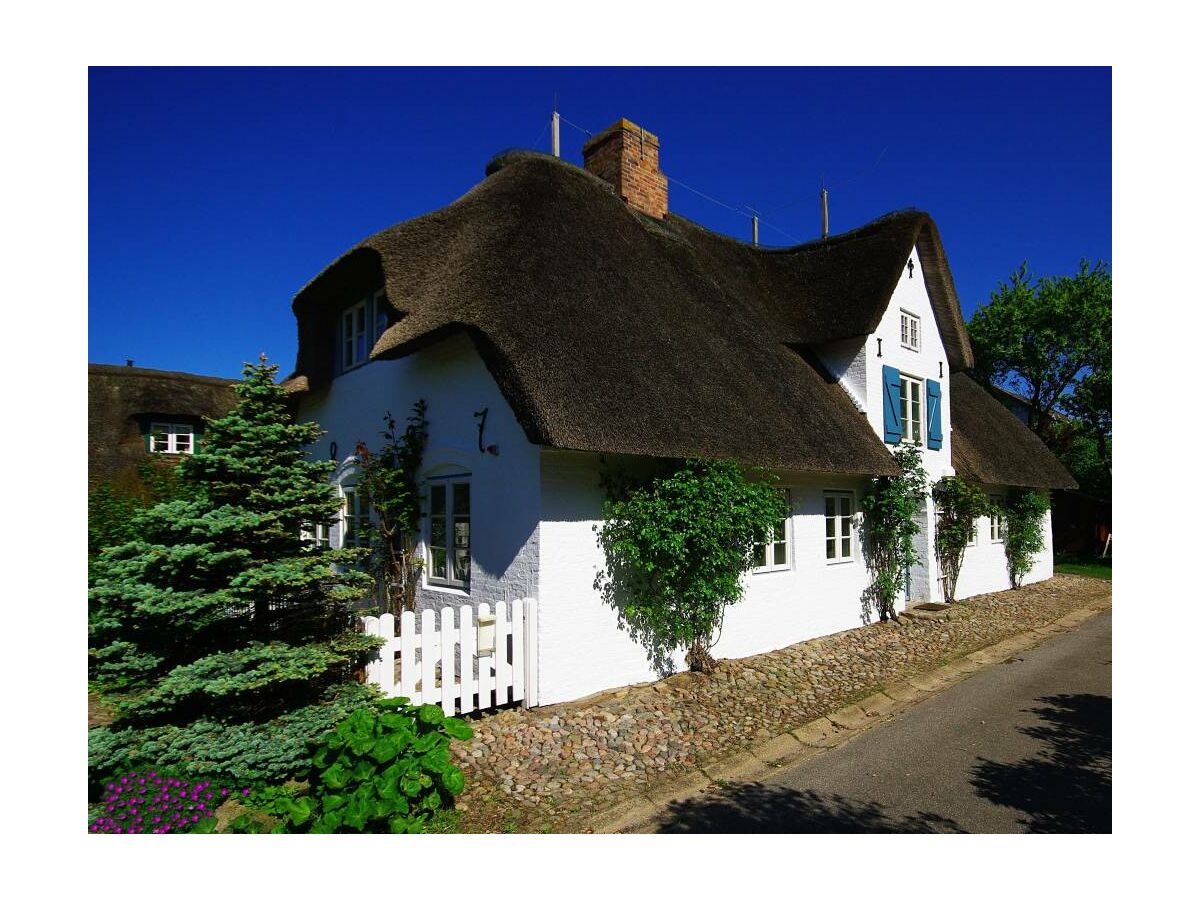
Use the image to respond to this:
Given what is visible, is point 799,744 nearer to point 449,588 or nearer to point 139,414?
point 449,588

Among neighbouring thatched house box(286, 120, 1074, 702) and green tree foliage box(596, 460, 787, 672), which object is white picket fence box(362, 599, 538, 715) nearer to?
neighbouring thatched house box(286, 120, 1074, 702)

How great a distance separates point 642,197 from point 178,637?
1018 centimetres

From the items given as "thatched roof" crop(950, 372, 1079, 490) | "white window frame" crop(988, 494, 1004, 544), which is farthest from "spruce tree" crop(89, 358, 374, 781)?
"white window frame" crop(988, 494, 1004, 544)

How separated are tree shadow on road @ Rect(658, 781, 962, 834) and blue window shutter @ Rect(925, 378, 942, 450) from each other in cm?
933

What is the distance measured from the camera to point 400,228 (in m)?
8.72

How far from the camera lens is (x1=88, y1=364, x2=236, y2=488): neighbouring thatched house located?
17.6 m

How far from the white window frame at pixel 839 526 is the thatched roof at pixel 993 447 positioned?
13.8ft

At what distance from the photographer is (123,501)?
35.7 ft

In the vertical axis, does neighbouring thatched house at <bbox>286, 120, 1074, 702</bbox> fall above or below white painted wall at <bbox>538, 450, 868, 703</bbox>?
above

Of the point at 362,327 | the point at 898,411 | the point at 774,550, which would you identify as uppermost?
the point at 362,327

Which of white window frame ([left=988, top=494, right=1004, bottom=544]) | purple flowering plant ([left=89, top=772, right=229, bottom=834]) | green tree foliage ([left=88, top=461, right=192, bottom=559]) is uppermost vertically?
green tree foliage ([left=88, top=461, right=192, bottom=559])

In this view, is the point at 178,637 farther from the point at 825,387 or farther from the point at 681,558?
the point at 825,387

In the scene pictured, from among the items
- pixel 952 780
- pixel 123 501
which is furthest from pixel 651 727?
pixel 123 501

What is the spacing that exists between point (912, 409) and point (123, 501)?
46.4 feet
